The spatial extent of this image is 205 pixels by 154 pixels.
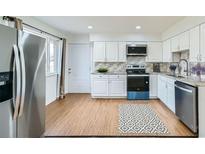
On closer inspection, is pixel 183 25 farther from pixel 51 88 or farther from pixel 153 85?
pixel 51 88

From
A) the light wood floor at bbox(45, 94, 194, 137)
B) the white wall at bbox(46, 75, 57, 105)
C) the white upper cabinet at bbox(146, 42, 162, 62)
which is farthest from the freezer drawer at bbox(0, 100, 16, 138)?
the white upper cabinet at bbox(146, 42, 162, 62)

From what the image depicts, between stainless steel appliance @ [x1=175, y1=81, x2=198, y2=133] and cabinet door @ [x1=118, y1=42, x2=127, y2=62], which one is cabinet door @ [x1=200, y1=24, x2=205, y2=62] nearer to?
stainless steel appliance @ [x1=175, y1=81, x2=198, y2=133]

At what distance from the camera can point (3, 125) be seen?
218 cm

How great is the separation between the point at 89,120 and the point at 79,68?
430 cm

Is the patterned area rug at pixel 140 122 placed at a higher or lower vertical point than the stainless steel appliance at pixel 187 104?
lower

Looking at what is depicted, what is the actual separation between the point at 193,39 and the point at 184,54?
1.57 m

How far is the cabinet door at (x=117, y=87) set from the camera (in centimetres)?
722

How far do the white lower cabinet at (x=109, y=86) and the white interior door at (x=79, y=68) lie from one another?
1.31m

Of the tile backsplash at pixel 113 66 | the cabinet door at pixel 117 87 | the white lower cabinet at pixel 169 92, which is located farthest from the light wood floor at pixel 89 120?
the tile backsplash at pixel 113 66

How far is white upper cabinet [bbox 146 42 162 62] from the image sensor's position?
24.4ft

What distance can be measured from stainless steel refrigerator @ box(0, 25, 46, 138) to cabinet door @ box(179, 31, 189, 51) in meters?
3.29

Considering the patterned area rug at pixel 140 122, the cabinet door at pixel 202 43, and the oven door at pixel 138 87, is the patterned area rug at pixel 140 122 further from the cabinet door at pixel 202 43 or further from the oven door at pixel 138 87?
the cabinet door at pixel 202 43
